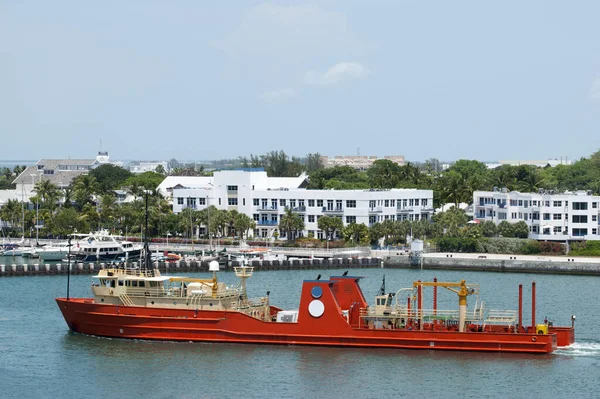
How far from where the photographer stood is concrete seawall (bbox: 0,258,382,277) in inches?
3062

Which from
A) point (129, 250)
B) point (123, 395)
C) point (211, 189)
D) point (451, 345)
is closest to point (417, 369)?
point (451, 345)

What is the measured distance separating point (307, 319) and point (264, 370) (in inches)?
152

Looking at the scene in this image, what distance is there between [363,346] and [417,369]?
11.2 ft

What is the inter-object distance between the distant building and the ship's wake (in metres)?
78.8

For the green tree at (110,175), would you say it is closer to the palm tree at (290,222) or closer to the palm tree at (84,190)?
the palm tree at (84,190)

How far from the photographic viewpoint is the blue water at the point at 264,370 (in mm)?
41406

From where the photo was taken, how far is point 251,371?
44000 mm

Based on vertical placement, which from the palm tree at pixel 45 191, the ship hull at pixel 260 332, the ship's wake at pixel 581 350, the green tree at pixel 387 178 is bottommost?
the ship's wake at pixel 581 350

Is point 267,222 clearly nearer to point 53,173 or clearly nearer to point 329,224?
point 329,224

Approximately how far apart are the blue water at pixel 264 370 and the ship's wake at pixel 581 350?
0.13 ft

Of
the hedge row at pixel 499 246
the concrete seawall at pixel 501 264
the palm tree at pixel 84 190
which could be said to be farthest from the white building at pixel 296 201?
the palm tree at pixel 84 190

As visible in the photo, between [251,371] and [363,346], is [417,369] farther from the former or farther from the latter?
[251,371]

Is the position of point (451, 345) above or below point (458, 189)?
below

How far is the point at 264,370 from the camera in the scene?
145ft
